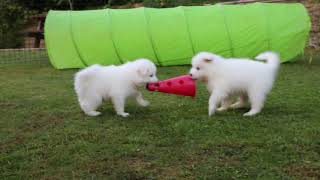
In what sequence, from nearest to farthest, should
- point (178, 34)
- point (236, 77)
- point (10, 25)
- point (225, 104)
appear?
1. point (236, 77)
2. point (225, 104)
3. point (178, 34)
4. point (10, 25)

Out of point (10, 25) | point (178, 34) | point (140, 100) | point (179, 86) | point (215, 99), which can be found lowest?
point (10, 25)

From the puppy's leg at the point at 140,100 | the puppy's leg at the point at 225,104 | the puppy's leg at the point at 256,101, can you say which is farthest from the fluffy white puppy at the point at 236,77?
the puppy's leg at the point at 140,100

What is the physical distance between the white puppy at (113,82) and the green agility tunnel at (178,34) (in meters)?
5.05

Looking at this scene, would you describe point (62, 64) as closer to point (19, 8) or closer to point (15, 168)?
point (15, 168)

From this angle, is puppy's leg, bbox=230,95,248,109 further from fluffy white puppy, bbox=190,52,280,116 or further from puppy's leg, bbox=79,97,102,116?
puppy's leg, bbox=79,97,102,116

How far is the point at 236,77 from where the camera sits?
591 cm

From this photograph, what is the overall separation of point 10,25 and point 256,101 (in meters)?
15.0

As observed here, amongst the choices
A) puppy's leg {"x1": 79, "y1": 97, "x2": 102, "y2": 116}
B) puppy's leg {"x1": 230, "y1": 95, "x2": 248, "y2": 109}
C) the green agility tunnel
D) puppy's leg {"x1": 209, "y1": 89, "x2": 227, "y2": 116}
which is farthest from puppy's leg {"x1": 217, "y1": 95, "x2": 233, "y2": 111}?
the green agility tunnel

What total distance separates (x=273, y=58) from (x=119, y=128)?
1.99 metres

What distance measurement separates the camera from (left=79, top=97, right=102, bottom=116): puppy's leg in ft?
20.1

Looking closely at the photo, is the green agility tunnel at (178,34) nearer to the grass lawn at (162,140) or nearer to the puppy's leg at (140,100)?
the grass lawn at (162,140)

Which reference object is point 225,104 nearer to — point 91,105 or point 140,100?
point 140,100

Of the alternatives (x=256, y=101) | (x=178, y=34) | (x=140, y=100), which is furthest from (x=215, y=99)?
(x=178, y=34)

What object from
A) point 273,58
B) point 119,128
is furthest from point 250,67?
point 119,128
